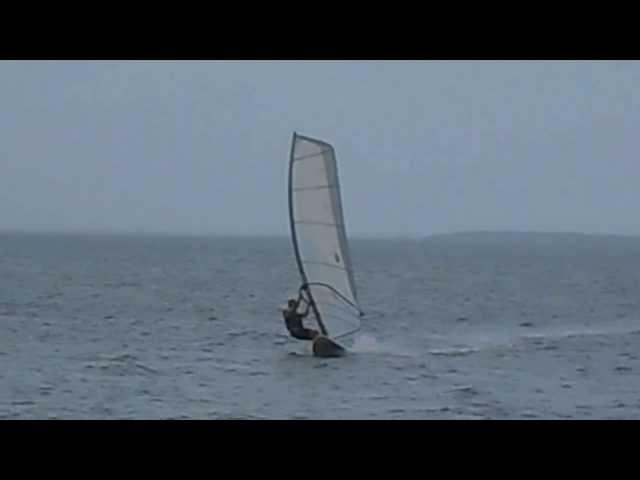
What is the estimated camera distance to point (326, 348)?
14.9 metres

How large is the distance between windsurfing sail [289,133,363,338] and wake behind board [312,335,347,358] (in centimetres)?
29

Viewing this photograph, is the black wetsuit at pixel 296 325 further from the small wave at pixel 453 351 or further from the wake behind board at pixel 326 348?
the small wave at pixel 453 351

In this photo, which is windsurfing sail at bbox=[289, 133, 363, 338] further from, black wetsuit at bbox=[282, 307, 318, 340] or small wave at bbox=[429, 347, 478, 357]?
small wave at bbox=[429, 347, 478, 357]

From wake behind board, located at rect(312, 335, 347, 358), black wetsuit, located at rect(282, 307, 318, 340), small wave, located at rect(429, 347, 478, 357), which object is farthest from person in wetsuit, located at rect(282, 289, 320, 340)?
small wave, located at rect(429, 347, 478, 357)

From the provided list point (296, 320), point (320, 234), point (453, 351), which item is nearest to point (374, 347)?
point (453, 351)

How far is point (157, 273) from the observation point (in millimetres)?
50500

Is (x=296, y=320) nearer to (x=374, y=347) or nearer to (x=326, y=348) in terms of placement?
(x=326, y=348)

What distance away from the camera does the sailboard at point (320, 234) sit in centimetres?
1369

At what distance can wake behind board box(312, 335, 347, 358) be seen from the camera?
48.8 feet

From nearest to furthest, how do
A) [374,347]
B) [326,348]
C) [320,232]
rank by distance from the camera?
[320,232] < [326,348] < [374,347]

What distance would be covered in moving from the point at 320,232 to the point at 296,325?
1.15 metres
